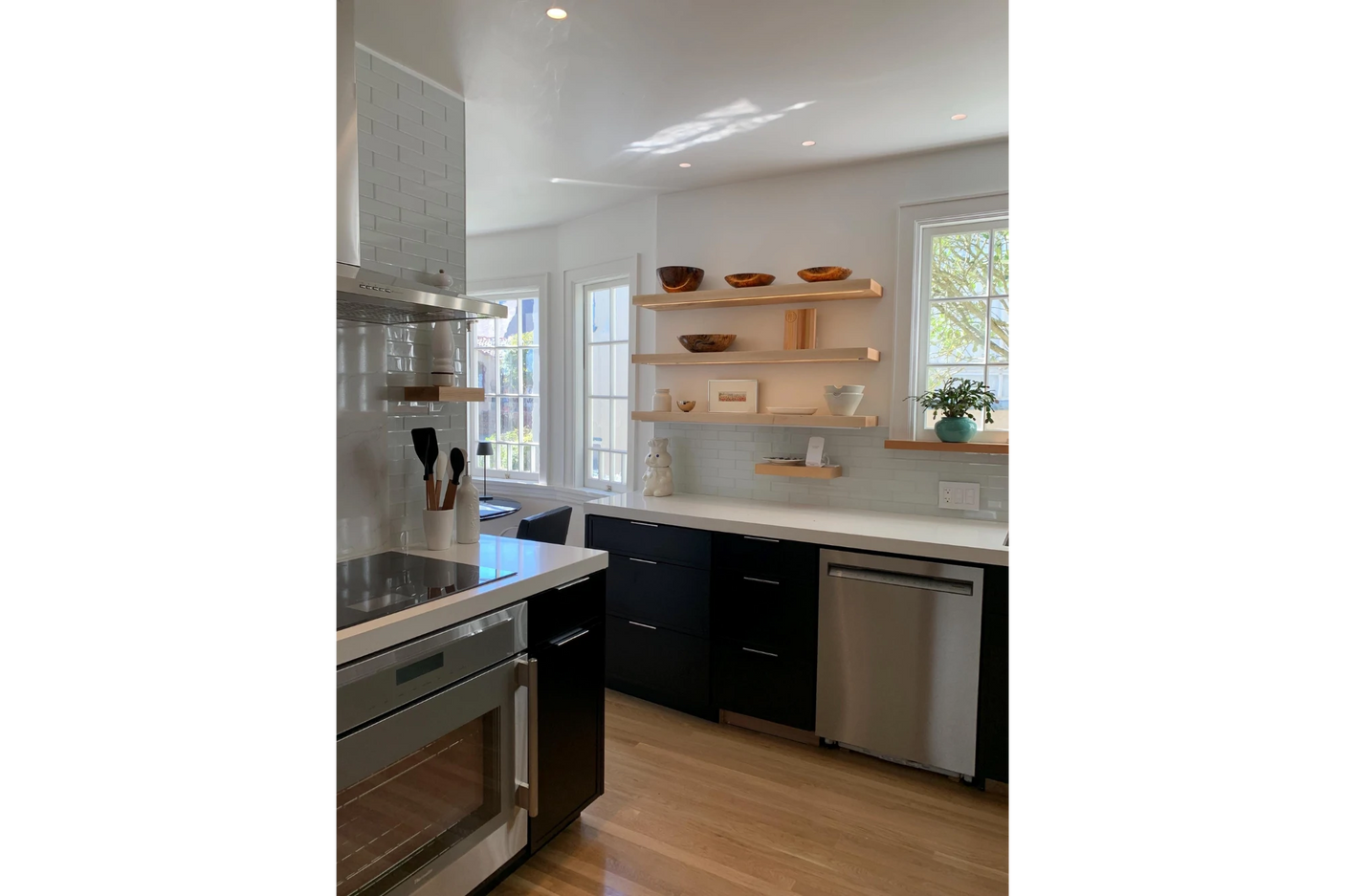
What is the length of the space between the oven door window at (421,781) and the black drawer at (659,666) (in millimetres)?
1245

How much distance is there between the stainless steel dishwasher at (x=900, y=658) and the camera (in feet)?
8.49

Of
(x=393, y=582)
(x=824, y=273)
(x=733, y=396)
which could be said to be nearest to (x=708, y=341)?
(x=733, y=396)

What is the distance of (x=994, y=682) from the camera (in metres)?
2.53

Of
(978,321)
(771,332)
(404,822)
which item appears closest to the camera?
→ (404,822)

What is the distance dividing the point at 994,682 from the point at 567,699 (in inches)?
57.6

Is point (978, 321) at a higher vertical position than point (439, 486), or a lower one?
higher

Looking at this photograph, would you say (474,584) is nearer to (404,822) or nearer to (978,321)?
(404,822)

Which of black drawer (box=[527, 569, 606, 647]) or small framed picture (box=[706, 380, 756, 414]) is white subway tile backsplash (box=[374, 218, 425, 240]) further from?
small framed picture (box=[706, 380, 756, 414])

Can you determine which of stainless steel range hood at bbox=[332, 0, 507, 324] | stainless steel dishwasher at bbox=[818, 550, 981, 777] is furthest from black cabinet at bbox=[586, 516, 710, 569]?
stainless steel range hood at bbox=[332, 0, 507, 324]
